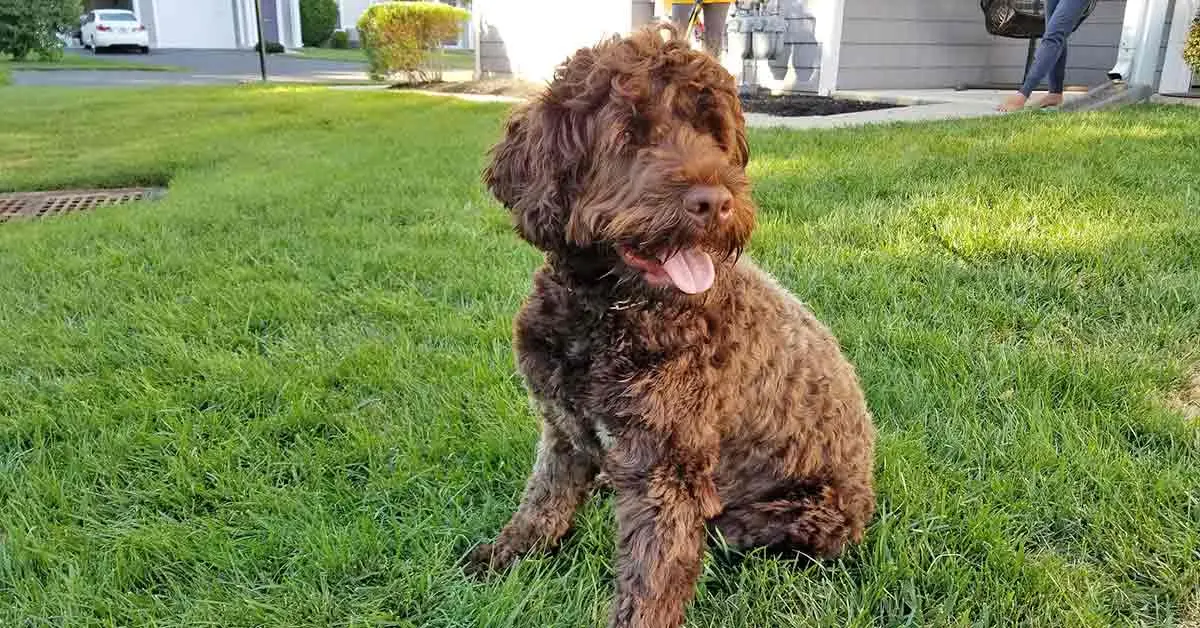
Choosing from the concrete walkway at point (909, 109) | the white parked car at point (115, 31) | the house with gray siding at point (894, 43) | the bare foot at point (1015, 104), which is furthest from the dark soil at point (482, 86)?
the white parked car at point (115, 31)

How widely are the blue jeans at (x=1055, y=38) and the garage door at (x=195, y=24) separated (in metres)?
47.6

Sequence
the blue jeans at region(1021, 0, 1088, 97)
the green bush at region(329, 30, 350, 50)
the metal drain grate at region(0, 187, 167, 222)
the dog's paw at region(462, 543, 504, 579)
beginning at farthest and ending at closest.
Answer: the green bush at region(329, 30, 350, 50) → the blue jeans at region(1021, 0, 1088, 97) → the metal drain grate at region(0, 187, 167, 222) → the dog's paw at region(462, 543, 504, 579)

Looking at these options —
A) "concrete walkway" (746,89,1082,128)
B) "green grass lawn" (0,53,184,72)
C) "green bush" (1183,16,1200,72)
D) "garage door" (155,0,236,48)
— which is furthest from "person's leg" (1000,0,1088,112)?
"garage door" (155,0,236,48)

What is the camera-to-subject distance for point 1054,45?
314 inches

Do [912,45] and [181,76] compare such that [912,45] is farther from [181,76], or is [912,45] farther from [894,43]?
[181,76]

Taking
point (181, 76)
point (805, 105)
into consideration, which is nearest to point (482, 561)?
point (805, 105)

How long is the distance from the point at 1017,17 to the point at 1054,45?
7.09 ft

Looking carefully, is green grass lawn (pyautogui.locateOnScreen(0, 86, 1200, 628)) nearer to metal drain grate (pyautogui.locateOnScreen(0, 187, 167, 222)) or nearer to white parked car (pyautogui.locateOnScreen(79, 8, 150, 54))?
metal drain grate (pyautogui.locateOnScreen(0, 187, 167, 222))

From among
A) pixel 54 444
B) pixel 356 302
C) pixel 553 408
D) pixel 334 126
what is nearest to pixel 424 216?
pixel 356 302

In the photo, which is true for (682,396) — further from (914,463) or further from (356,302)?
(356,302)

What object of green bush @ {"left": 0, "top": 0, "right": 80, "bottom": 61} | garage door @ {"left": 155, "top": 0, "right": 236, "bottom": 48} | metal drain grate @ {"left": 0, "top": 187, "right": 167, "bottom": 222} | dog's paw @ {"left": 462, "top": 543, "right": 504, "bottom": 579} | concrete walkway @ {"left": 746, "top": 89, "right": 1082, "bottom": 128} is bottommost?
dog's paw @ {"left": 462, "top": 543, "right": 504, "bottom": 579}

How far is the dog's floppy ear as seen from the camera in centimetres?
194

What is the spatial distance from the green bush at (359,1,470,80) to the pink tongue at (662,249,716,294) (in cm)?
1513

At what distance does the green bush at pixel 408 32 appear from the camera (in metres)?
15.6
